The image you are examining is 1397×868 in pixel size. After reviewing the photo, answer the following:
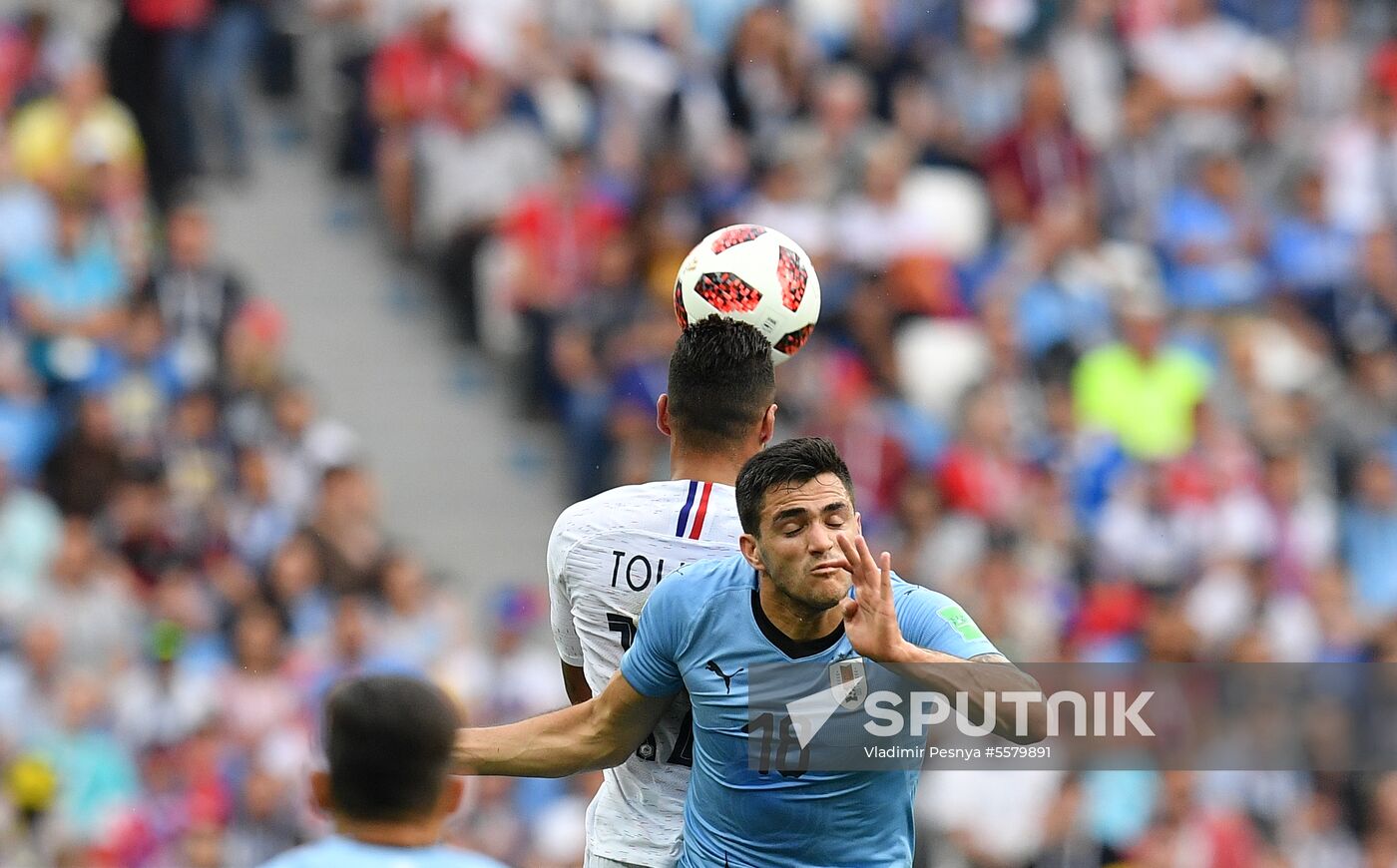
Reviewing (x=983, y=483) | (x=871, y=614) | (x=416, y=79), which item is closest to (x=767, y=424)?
(x=871, y=614)

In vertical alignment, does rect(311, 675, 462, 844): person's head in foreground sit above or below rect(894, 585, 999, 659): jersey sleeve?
below

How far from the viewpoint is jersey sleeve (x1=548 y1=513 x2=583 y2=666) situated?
19.7 ft

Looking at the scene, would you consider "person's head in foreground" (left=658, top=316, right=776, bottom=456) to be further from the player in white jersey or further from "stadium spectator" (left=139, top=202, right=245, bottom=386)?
"stadium spectator" (left=139, top=202, right=245, bottom=386)

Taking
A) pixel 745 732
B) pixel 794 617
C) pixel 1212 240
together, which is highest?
pixel 1212 240

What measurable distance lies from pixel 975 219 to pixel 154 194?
212 inches

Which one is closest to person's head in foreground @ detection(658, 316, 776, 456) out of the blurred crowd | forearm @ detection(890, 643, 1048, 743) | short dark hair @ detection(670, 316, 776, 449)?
short dark hair @ detection(670, 316, 776, 449)

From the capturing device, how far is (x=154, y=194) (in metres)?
15.1

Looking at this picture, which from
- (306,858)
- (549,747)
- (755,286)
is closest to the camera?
(306,858)

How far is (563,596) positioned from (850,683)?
99 cm

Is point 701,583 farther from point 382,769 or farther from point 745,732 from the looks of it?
point 382,769

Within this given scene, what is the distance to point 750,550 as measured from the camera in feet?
17.6

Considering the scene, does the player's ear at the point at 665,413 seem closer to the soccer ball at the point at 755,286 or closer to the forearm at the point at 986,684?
the soccer ball at the point at 755,286

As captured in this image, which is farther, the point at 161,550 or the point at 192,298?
the point at 192,298

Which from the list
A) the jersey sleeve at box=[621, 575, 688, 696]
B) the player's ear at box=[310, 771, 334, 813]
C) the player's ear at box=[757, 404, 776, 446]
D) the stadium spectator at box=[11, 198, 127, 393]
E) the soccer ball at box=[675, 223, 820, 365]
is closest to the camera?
the player's ear at box=[310, 771, 334, 813]
